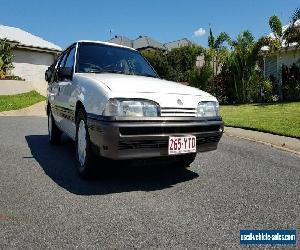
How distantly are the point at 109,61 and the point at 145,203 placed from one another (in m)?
2.56

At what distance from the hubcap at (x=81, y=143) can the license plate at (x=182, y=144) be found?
1166 mm

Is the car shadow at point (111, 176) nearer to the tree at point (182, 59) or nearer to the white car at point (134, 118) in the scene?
the white car at point (134, 118)

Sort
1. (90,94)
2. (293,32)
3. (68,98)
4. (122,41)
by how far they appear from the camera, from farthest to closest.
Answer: (122,41) < (293,32) < (68,98) < (90,94)

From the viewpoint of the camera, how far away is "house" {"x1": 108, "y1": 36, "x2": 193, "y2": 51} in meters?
42.6

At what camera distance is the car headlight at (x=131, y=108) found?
163 inches

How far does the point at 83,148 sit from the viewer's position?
4.85 m

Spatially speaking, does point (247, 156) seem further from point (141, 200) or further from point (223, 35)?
point (223, 35)

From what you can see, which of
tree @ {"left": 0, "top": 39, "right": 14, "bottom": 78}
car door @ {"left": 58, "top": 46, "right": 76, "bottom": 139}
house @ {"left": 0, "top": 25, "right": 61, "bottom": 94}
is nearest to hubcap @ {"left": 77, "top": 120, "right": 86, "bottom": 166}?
car door @ {"left": 58, "top": 46, "right": 76, "bottom": 139}

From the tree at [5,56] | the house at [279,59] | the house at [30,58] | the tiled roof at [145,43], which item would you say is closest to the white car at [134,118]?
the house at [279,59]

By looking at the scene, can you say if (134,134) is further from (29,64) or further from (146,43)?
(146,43)

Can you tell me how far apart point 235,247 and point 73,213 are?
152 centimetres

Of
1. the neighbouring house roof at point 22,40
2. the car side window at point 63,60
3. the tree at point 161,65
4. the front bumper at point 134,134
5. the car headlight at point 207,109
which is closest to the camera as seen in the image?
the front bumper at point 134,134

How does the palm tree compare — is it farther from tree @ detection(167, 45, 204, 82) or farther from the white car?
the white car

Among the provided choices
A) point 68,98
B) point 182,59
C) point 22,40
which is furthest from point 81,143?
point 182,59
